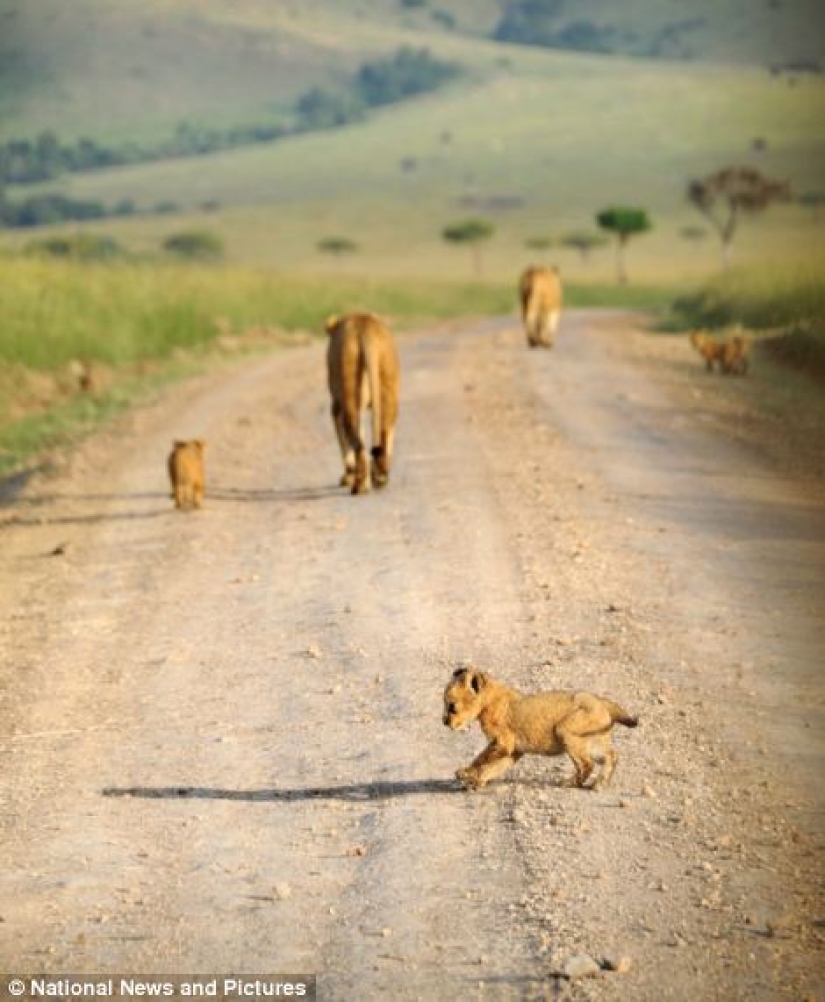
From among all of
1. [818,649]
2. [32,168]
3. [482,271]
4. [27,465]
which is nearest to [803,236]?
[482,271]

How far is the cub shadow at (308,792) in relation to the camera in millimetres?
7879

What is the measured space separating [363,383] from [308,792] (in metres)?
7.15

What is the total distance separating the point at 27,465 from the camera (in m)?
19.3

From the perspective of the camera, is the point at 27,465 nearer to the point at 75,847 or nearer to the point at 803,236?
the point at 75,847

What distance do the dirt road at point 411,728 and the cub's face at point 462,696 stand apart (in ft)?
0.90

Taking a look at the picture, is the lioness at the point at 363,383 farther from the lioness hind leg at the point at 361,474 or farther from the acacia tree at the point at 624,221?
the acacia tree at the point at 624,221

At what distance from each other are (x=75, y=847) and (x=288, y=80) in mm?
172900

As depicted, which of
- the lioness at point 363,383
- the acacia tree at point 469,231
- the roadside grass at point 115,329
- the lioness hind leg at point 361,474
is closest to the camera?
the lioness at point 363,383

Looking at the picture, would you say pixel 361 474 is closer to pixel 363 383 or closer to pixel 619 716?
pixel 363 383

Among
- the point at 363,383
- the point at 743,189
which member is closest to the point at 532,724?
the point at 363,383

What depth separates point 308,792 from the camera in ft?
26.2

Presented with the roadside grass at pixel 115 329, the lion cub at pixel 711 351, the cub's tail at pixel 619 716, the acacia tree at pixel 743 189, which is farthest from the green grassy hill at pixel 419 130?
A: the cub's tail at pixel 619 716

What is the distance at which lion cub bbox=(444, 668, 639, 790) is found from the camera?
305 inches

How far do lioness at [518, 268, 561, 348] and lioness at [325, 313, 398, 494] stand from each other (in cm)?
1359
